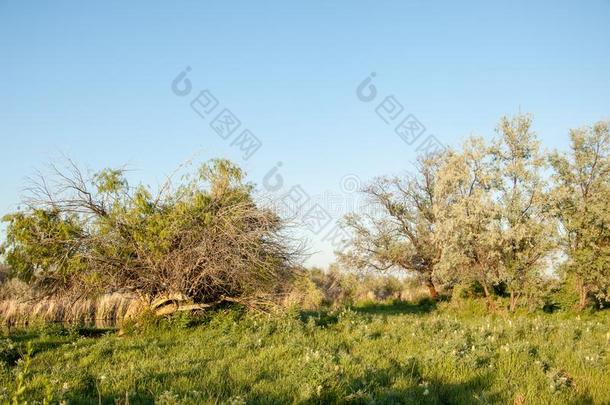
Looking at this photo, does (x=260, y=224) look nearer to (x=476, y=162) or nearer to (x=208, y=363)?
(x=208, y=363)

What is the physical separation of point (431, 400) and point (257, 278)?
7.32 meters

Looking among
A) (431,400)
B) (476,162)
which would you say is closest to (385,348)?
(431,400)

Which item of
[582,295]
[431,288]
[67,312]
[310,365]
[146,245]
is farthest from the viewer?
[431,288]

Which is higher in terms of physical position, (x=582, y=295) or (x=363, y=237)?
(x=363, y=237)

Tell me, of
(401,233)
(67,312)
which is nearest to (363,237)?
(401,233)

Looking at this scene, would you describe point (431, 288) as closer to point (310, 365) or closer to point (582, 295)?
point (582, 295)

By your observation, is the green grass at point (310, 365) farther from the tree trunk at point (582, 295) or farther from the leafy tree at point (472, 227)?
the tree trunk at point (582, 295)

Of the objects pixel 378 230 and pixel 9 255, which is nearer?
pixel 9 255

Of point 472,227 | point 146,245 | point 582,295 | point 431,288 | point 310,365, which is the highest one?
point 146,245

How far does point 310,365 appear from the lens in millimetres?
7277

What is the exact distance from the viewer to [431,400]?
6.61 meters

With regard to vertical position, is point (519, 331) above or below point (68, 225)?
below

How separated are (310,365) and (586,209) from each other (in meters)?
19.5

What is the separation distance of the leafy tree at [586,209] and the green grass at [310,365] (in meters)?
10.4
